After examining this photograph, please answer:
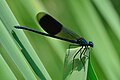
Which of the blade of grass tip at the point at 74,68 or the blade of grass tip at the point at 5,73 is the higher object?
the blade of grass tip at the point at 5,73

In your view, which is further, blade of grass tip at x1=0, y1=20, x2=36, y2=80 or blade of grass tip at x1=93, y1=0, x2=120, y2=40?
blade of grass tip at x1=93, y1=0, x2=120, y2=40

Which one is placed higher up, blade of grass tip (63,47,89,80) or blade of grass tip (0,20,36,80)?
blade of grass tip (0,20,36,80)

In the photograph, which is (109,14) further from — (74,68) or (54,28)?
(74,68)

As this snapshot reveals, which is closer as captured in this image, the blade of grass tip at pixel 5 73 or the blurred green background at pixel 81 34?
the blade of grass tip at pixel 5 73

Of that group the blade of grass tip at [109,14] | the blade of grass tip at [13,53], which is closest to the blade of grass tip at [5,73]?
the blade of grass tip at [13,53]

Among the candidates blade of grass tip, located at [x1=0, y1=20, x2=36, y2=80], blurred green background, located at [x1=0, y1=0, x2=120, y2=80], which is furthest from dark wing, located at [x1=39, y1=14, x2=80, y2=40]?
blade of grass tip, located at [x1=0, y1=20, x2=36, y2=80]

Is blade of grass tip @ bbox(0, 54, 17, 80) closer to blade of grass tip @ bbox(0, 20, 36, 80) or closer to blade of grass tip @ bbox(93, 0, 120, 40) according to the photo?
blade of grass tip @ bbox(0, 20, 36, 80)

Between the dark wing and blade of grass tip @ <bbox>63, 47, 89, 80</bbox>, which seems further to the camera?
the dark wing

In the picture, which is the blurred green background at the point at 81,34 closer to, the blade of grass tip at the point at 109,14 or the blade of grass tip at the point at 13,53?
the blade of grass tip at the point at 109,14

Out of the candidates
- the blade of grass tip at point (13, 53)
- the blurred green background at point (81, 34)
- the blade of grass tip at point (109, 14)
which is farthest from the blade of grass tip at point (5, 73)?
the blade of grass tip at point (109, 14)

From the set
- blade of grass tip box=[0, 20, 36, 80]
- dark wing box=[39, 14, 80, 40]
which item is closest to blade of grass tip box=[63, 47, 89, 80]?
blade of grass tip box=[0, 20, 36, 80]

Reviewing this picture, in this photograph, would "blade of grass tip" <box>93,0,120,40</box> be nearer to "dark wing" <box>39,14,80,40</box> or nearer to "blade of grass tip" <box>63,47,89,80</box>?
"dark wing" <box>39,14,80,40</box>
